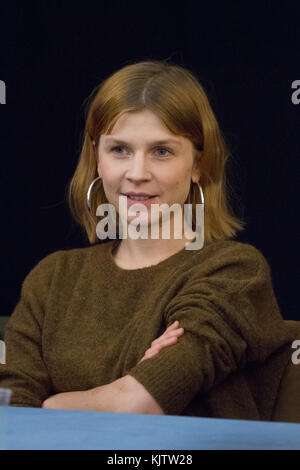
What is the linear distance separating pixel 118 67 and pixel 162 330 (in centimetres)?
124

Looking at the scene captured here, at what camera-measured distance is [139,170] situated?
1.72 metres

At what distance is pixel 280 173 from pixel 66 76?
73 centimetres

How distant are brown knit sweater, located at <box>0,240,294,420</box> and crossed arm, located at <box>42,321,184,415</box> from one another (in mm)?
15

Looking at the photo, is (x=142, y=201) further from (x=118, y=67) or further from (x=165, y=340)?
(x=118, y=67)

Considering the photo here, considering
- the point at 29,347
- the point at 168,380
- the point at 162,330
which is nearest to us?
the point at 168,380

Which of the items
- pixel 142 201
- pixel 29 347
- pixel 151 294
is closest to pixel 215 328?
pixel 151 294

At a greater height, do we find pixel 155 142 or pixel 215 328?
pixel 155 142

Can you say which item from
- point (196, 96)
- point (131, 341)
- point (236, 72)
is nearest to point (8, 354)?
point (131, 341)

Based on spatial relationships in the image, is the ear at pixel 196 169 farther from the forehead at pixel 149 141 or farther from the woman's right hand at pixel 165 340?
the woman's right hand at pixel 165 340

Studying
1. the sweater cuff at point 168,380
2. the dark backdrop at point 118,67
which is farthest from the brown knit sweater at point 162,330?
the dark backdrop at point 118,67

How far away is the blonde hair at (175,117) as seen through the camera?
1749mm

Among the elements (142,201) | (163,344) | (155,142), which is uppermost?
(155,142)

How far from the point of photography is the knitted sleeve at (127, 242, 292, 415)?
1.49 m

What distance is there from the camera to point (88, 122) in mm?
1866
